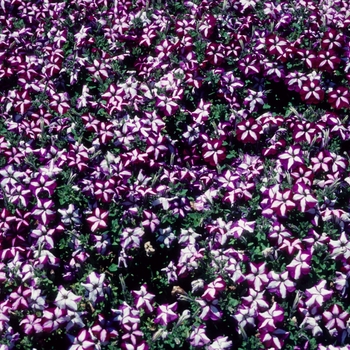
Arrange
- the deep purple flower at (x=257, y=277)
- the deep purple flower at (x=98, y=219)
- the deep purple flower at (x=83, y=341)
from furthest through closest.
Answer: the deep purple flower at (x=98, y=219) < the deep purple flower at (x=257, y=277) < the deep purple flower at (x=83, y=341)

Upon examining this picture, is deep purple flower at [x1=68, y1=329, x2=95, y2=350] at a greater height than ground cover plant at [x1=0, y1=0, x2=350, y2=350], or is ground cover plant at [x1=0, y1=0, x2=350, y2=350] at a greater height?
ground cover plant at [x1=0, y1=0, x2=350, y2=350]

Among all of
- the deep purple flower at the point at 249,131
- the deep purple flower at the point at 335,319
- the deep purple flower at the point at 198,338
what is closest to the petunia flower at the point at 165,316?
the deep purple flower at the point at 198,338

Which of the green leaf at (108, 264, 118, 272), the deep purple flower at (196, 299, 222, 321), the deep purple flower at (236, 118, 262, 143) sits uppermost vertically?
the deep purple flower at (236, 118, 262, 143)

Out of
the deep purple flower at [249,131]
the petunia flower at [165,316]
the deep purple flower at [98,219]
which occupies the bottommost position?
the petunia flower at [165,316]

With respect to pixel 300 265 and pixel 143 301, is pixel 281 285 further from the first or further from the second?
pixel 143 301

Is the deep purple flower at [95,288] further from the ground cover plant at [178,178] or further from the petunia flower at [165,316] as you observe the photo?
the petunia flower at [165,316]

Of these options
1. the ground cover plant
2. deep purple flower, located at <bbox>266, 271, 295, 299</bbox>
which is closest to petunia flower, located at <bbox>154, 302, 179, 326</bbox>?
the ground cover plant

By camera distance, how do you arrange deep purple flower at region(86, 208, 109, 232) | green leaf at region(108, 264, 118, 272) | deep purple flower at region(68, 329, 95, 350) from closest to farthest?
deep purple flower at region(68, 329, 95, 350) → deep purple flower at region(86, 208, 109, 232) → green leaf at region(108, 264, 118, 272)

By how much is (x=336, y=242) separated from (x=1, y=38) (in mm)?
4521

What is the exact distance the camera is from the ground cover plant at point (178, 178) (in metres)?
4.44

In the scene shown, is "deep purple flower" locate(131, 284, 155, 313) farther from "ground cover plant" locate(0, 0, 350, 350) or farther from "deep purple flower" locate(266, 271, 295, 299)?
"deep purple flower" locate(266, 271, 295, 299)

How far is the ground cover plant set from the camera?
14.6ft

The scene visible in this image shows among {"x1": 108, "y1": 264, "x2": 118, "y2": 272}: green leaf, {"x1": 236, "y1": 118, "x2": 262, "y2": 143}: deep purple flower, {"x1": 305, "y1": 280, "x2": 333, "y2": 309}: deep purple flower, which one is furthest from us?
{"x1": 236, "y1": 118, "x2": 262, "y2": 143}: deep purple flower

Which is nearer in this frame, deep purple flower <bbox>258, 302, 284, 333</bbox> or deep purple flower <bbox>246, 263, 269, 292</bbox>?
deep purple flower <bbox>258, 302, 284, 333</bbox>
